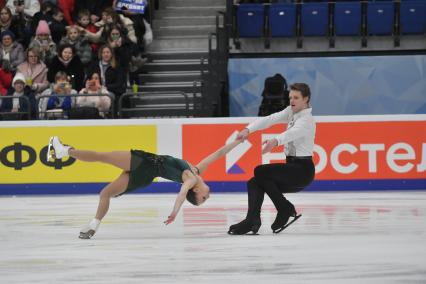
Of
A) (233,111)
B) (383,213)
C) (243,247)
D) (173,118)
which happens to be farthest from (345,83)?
(243,247)

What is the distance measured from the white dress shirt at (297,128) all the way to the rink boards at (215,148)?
5364mm

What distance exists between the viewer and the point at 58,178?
49.5ft

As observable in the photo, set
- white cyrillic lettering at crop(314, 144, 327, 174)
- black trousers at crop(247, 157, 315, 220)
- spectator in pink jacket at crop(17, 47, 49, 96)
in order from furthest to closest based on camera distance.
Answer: spectator in pink jacket at crop(17, 47, 49, 96) → white cyrillic lettering at crop(314, 144, 327, 174) → black trousers at crop(247, 157, 315, 220)

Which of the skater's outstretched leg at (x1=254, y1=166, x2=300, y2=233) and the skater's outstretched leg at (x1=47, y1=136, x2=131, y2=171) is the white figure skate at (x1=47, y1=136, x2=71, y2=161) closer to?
the skater's outstretched leg at (x1=47, y1=136, x2=131, y2=171)

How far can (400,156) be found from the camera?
588 inches

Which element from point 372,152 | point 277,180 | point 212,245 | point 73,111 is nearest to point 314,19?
point 372,152

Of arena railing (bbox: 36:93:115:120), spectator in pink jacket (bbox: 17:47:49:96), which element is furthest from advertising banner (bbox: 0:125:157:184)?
spectator in pink jacket (bbox: 17:47:49:96)

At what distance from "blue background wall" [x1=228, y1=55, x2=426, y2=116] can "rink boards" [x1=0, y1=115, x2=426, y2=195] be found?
103 inches

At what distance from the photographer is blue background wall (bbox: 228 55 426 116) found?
17.5m

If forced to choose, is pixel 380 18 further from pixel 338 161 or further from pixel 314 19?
pixel 338 161

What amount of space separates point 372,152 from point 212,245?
22.4ft

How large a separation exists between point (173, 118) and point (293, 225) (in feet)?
17.2

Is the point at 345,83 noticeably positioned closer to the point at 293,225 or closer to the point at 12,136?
the point at 12,136

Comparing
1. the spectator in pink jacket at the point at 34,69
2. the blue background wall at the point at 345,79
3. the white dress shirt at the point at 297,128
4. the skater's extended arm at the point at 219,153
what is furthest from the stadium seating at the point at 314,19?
the skater's extended arm at the point at 219,153
